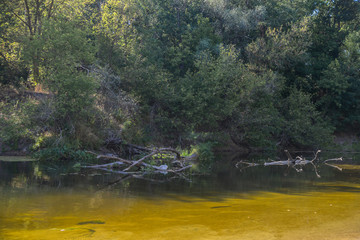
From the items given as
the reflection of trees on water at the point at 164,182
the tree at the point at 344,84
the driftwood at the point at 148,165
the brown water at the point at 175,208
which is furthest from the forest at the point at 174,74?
the brown water at the point at 175,208

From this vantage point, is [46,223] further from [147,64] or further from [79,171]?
[147,64]

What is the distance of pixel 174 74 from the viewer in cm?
3384

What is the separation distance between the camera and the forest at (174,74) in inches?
864

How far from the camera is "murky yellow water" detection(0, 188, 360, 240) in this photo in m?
6.96

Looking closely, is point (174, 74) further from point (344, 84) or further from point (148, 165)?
point (148, 165)

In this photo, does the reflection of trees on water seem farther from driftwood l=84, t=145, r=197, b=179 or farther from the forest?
the forest

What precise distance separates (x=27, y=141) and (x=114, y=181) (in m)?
10.4

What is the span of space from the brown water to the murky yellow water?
2cm

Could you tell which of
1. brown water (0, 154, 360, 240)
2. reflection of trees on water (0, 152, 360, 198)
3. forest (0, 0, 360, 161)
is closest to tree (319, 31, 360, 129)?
forest (0, 0, 360, 161)

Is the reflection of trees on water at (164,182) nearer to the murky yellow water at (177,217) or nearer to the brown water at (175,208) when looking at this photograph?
the brown water at (175,208)

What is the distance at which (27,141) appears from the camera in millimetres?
22203

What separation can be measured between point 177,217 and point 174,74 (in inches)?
1030

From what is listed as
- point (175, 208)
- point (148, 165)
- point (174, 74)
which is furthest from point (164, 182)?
point (174, 74)

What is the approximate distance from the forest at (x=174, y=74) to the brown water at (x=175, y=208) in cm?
715
